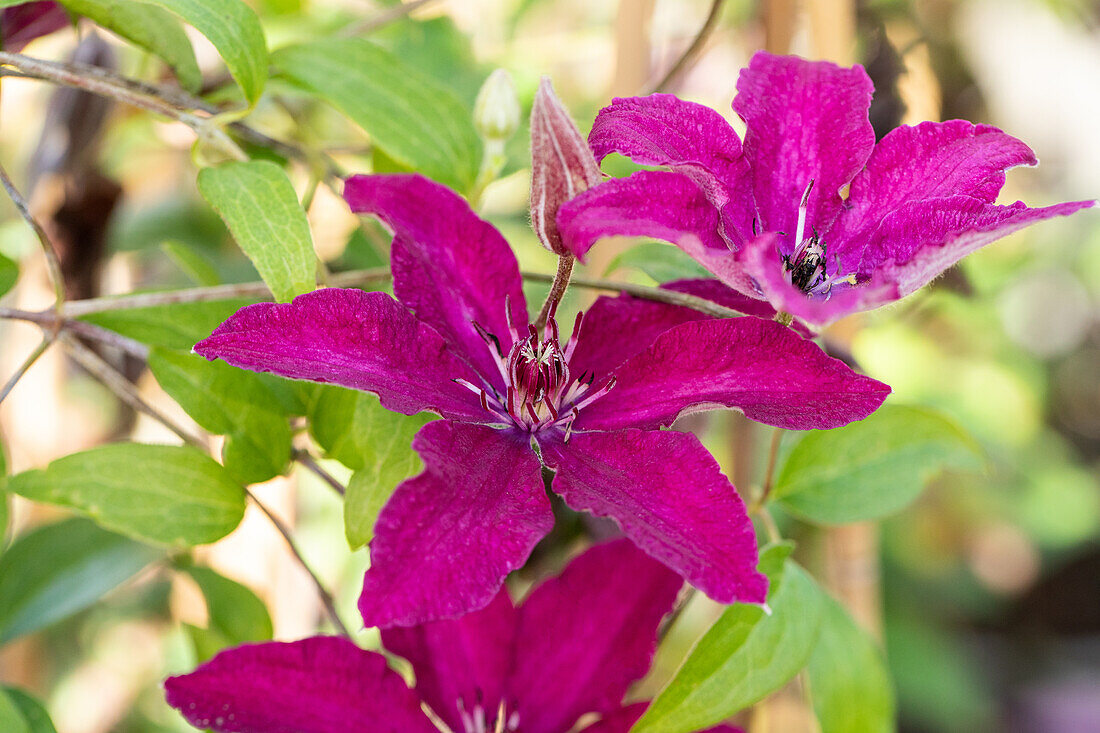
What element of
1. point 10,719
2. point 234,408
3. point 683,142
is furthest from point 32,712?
point 683,142

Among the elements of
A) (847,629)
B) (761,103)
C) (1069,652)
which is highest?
(761,103)

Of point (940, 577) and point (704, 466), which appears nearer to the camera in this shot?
point (704, 466)

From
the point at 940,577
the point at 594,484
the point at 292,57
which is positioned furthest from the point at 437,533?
the point at 940,577

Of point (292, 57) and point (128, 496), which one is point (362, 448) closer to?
point (128, 496)

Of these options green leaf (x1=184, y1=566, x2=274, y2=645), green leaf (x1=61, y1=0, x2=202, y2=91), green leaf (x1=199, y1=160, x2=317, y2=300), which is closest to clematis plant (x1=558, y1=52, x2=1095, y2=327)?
green leaf (x1=199, y1=160, x2=317, y2=300)

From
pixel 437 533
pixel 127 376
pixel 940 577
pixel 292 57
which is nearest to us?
pixel 437 533

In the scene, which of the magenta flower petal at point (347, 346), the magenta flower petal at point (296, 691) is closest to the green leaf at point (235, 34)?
the magenta flower petal at point (347, 346)

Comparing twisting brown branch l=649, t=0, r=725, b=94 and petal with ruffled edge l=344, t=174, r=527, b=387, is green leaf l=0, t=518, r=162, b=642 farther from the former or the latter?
twisting brown branch l=649, t=0, r=725, b=94
